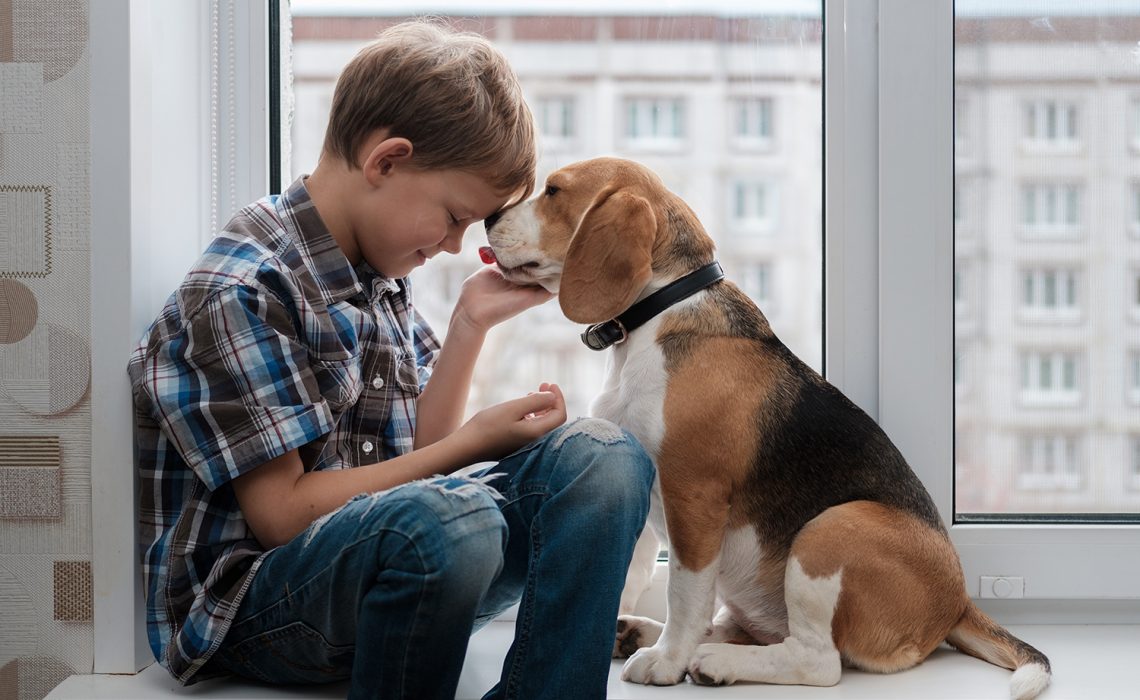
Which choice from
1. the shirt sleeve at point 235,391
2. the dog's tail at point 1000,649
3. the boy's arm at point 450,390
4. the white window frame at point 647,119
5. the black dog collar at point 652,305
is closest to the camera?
the shirt sleeve at point 235,391

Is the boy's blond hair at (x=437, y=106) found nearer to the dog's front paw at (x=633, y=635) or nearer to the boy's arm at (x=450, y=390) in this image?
the boy's arm at (x=450, y=390)

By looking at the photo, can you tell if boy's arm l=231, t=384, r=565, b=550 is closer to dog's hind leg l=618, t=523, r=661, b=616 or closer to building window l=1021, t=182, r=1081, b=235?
dog's hind leg l=618, t=523, r=661, b=616

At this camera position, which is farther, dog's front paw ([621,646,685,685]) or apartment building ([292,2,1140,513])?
apartment building ([292,2,1140,513])

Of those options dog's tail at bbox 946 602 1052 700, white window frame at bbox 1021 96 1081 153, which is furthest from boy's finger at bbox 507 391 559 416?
white window frame at bbox 1021 96 1081 153

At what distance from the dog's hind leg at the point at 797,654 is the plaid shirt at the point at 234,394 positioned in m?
0.58

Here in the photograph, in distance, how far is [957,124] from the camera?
1782 mm

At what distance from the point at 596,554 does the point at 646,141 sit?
0.86 meters

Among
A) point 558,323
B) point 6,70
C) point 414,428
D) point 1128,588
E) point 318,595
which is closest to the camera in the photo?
point 318,595

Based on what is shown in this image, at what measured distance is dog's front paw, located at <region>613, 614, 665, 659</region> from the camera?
1555mm

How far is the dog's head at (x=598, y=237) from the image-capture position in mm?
1469

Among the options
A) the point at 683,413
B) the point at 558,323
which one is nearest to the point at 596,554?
the point at 683,413

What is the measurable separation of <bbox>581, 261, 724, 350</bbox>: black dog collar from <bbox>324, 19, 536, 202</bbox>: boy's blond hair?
268mm

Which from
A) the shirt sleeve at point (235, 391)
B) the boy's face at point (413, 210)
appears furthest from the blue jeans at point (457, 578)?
the boy's face at point (413, 210)

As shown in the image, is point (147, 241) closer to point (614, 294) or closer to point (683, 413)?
point (614, 294)
